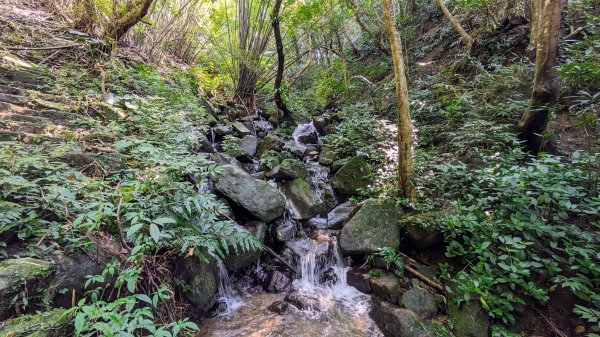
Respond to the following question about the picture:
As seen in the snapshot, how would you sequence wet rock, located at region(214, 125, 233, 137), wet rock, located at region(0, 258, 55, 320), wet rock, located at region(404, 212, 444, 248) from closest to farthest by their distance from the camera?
wet rock, located at region(0, 258, 55, 320) < wet rock, located at region(404, 212, 444, 248) < wet rock, located at region(214, 125, 233, 137)

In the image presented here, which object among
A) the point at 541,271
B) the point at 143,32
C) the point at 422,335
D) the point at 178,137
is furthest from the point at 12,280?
the point at 143,32

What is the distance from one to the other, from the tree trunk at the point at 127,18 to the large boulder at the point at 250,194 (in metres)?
4.40

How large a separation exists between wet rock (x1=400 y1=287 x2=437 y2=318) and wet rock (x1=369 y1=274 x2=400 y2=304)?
110 mm

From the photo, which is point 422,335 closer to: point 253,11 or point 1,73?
point 1,73

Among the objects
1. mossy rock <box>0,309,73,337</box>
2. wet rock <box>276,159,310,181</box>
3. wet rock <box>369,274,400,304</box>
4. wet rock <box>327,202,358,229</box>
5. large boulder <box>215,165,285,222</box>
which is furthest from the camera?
wet rock <box>276,159,310,181</box>

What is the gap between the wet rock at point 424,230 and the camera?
3.46m

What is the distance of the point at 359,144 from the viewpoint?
621cm

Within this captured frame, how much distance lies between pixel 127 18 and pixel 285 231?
19.7 feet

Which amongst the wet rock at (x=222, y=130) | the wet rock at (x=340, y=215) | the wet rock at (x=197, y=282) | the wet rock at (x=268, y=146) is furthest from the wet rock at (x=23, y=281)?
the wet rock at (x=222, y=130)

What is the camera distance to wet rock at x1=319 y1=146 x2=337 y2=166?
21.3 feet

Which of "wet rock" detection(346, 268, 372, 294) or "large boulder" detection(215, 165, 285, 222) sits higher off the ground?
"large boulder" detection(215, 165, 285, 222)

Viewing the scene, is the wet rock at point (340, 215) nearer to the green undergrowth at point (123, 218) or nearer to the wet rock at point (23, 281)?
the green undergrowth at point (123, 218)

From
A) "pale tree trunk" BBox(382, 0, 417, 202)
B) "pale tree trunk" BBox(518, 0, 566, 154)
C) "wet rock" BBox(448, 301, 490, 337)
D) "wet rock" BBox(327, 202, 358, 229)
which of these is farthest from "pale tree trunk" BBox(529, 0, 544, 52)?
"wet rock" BBox(448, 301, 490, 337)

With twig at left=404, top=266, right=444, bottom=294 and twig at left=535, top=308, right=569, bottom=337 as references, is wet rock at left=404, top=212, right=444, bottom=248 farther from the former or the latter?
twig at left=535, top=308, right=569, bottom=337
